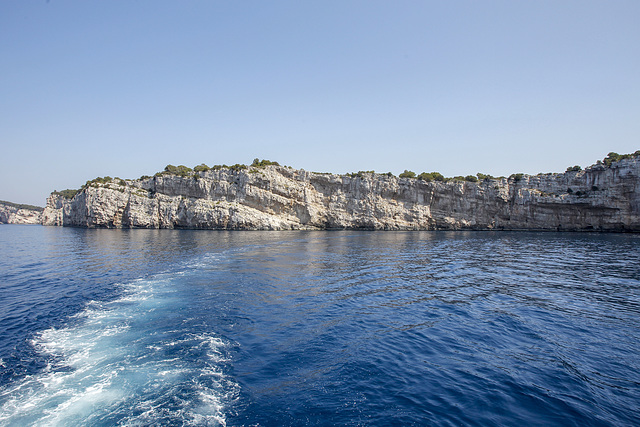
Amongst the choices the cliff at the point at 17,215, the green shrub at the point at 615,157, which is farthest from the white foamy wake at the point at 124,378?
the cliff at the point at 17,215

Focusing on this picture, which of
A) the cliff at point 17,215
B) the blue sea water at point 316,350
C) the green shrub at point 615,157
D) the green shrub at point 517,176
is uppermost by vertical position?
the green shrub at point 615,157

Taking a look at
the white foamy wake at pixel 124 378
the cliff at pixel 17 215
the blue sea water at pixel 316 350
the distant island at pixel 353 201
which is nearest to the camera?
the white foamy wake at pixel 124 378

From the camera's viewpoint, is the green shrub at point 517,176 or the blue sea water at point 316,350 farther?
the green shrub at point 517,176

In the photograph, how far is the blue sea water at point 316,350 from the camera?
784 cm

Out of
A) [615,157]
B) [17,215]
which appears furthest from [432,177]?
[17,215]

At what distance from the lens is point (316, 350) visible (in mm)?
11281

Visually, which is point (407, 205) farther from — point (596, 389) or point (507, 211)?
point (596, 389)

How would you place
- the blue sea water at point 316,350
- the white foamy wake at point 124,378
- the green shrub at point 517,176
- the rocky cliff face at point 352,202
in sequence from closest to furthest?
the white foamy wake at point 124,378 → the blue sea water at point 316,350 → the rocky cliff face at point 352,202 → the green shrub at point 517,176

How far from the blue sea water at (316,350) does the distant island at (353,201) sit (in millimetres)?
59019

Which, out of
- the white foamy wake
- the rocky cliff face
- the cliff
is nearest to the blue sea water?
the white foamy wake

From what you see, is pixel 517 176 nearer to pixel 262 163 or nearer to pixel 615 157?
pixel 615 157

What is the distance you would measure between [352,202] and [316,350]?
250 feet

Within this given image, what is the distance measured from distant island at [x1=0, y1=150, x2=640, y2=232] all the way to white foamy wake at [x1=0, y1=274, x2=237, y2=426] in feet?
217

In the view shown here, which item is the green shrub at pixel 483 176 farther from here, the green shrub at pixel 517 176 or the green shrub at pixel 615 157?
the green shrub at pixel 615 157
